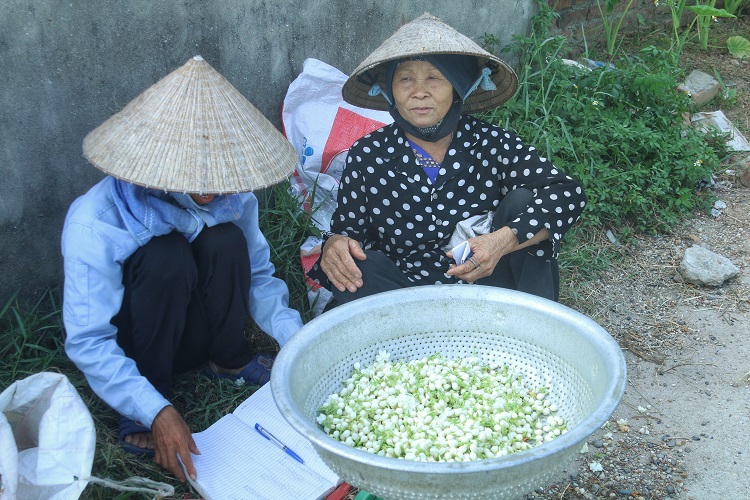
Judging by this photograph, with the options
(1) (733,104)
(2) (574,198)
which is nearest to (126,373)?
(2) (574,198)

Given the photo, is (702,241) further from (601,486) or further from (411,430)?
(411,430)

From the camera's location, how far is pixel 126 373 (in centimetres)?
230

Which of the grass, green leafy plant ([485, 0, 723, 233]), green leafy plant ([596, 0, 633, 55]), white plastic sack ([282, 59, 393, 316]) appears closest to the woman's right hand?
the grass

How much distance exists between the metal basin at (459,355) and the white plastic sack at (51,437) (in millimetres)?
587

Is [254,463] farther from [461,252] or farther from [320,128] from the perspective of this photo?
[320,128]

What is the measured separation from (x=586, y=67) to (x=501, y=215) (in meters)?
2.31

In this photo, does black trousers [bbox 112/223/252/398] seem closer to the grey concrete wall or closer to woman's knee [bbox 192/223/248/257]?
woman's knee [bbox 192/223/248/257]

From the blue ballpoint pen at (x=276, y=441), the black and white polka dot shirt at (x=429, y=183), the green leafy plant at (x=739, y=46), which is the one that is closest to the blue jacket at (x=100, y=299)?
the blue ballpoint pen at (x=276, y=441)

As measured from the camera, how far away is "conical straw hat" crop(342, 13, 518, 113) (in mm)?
2516

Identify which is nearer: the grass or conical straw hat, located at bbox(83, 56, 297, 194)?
conical straw hat, located at bbox(83, 56, 297, 194)

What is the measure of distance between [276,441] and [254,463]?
0.33 ft

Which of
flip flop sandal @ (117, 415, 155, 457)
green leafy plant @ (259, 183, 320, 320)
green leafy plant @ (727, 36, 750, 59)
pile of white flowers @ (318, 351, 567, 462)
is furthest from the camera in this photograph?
green leafy plant @ (727, 36, 750, 59)

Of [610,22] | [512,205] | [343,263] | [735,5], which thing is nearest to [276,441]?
[343,263]

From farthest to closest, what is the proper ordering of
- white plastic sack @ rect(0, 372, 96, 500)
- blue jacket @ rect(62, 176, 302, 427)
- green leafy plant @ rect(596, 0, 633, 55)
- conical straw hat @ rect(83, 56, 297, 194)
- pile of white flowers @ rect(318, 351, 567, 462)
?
green leafy plant @ rect(596, 0, 633, 55)
blue jacket @ rect(62, 176, 302, 427)
conical straw hat @ rect(83, 56, 297, 194)
white plastic sack @ rect(0, 372, 96, 500)
pile of white flowers @ rect(318, 351, 567, 462)
